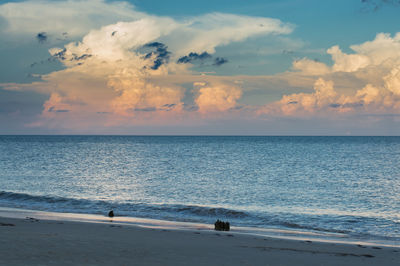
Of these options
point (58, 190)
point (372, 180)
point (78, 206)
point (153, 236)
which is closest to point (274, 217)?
point (153, 236)

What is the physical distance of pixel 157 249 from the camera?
16.1 m

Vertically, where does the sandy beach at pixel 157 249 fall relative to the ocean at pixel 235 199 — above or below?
above

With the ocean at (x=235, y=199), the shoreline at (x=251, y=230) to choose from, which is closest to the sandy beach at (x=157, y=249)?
the shoreline at (x=251, y=230)

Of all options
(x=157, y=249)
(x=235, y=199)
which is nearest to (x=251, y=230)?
(x=157, y=249)

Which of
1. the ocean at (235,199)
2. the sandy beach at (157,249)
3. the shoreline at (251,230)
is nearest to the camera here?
the sandy beach at (157,249)

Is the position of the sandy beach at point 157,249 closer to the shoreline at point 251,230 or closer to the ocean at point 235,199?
the shoreline at point 251,230

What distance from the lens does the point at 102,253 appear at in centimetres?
1465

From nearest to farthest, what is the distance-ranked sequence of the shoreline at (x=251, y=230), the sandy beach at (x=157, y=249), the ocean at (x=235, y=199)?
1. the sandy beach at (x=157, y=249)
2. the shoreline at (x=251, y=230)
3. the ocean at (x=235, y=199)

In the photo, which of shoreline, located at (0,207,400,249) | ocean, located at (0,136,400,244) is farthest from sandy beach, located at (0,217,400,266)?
ocean, located at (0,136,400,244)

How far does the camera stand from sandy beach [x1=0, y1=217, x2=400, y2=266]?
13.8m

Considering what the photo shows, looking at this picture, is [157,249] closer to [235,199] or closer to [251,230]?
[251,230]

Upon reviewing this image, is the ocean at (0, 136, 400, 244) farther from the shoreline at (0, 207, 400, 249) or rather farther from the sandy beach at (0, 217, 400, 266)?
the sandy beach at (0, 217, 400, 266)

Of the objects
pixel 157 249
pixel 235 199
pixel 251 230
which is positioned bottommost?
pixel 235 199

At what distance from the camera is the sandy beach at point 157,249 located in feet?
45.2
